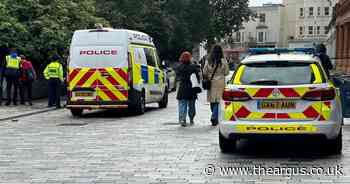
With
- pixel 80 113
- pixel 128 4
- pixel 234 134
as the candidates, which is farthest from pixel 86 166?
pixel 128 4

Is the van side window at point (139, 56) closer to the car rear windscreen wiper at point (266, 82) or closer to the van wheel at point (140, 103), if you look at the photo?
the van wheel at point (140, 103)

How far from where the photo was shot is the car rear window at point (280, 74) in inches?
351

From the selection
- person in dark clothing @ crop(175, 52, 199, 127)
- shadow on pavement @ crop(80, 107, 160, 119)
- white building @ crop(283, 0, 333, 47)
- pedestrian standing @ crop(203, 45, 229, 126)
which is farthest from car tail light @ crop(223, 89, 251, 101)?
white building @ crop(283, 0, 333, 47)

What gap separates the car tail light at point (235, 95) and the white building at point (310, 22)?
319 ft

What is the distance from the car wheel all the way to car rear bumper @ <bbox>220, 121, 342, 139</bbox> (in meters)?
0.54

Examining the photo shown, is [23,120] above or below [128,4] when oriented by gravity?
below

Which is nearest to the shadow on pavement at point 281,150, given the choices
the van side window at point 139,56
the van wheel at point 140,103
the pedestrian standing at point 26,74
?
the van wheel at point 140,103

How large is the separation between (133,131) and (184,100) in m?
1.62

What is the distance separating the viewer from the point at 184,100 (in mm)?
13883

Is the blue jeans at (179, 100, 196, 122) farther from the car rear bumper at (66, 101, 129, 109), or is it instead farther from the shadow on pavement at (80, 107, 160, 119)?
the shadow on pavement at (80, 107, 160, 119)

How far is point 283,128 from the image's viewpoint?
868 cm

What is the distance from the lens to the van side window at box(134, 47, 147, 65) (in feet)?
55.1

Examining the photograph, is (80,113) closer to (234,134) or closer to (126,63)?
(126,63)

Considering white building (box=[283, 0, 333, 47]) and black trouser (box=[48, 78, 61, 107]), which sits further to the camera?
white building (box=[283, 0, 333, 47])
